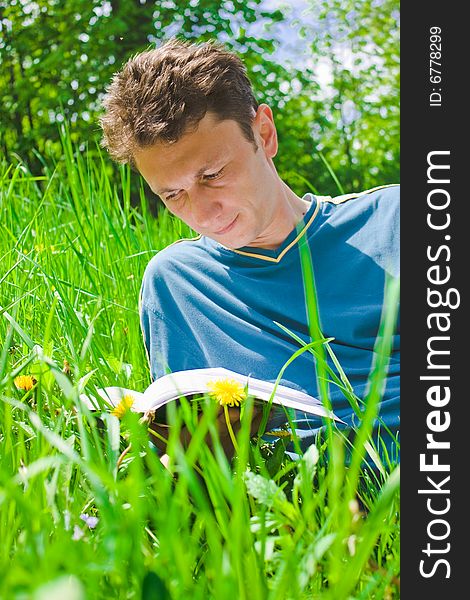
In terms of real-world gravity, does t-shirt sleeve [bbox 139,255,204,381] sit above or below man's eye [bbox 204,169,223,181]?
below

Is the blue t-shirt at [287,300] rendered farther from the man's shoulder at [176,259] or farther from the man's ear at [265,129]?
the man's ear at [265,129]

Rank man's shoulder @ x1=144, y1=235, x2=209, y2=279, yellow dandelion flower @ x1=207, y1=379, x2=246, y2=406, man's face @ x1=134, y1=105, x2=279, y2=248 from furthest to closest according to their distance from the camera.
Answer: man's shoulder @ x1=144, y1=235, x2=209, y2=279 < man's face @ x1=134, y1=105, x2=279, y2=248 < yellow dandelion flower @ x1=207, y1=379, x2=246, y2=406

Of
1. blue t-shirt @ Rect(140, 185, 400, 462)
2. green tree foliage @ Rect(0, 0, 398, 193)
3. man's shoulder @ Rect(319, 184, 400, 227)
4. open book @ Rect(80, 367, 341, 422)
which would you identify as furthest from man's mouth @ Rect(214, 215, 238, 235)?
green tree foliage @ Rect(0, 0, 398, 193)

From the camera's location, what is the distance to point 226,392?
1022 millimetres

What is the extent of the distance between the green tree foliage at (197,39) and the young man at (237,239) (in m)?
3.33

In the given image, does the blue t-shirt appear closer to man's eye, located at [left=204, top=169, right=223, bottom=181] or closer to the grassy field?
man's eye, located at [left=204, top=169, right=223, bottom=181]

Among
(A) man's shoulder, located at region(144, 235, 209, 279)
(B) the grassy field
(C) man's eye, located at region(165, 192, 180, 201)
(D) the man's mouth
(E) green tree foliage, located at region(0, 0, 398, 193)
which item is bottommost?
(B) the grassy field

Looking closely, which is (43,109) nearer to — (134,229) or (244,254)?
(134,229)

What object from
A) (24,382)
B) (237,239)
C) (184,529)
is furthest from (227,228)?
(184,529)

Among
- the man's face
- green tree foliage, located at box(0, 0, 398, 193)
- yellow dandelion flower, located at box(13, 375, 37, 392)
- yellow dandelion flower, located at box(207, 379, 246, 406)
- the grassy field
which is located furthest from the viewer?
green tree foliage, located at box(0, 0, 398, 193)

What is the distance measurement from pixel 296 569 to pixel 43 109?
6.01 metres

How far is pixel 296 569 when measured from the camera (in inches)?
25.5

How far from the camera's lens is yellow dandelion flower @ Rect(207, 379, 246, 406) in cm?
102

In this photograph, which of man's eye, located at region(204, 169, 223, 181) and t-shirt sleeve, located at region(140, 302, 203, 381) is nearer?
man's eye, located at region(204, 169, 223, 181)
